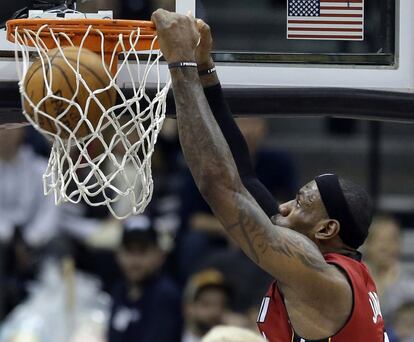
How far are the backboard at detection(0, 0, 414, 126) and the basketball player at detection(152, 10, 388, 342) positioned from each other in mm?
255

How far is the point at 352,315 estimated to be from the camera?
12.0 ft

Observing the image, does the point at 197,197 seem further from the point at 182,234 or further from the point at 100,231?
the point at 100,231

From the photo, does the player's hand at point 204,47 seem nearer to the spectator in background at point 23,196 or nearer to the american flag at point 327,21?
the american flag at point 327,21

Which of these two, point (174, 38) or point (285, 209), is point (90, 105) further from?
point (285, 209)

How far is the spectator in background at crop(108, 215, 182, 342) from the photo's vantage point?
21.7 feet

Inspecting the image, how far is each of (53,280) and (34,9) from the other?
3562 mm

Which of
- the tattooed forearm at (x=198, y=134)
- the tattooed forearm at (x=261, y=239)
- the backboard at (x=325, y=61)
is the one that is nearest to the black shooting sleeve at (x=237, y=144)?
the backboard at (x=325, y=61)

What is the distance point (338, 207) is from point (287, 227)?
190 millimetres

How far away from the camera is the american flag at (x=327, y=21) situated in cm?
418

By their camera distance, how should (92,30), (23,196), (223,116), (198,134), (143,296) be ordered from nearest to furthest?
(198,134)
(92,30)
(223,116)
(143,296)
(23,196)

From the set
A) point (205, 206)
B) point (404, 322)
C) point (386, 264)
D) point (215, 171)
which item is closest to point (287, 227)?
point (215, 171)

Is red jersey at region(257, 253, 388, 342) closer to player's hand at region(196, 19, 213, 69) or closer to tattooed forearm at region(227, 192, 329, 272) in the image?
tattooed forearm at region(227, 192, 329, 272)

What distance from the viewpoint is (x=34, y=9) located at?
3.95 m

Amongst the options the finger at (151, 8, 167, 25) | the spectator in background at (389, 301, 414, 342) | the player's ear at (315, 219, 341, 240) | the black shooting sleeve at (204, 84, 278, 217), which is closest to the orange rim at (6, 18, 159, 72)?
the finger at (151, 8, 167, 25)
